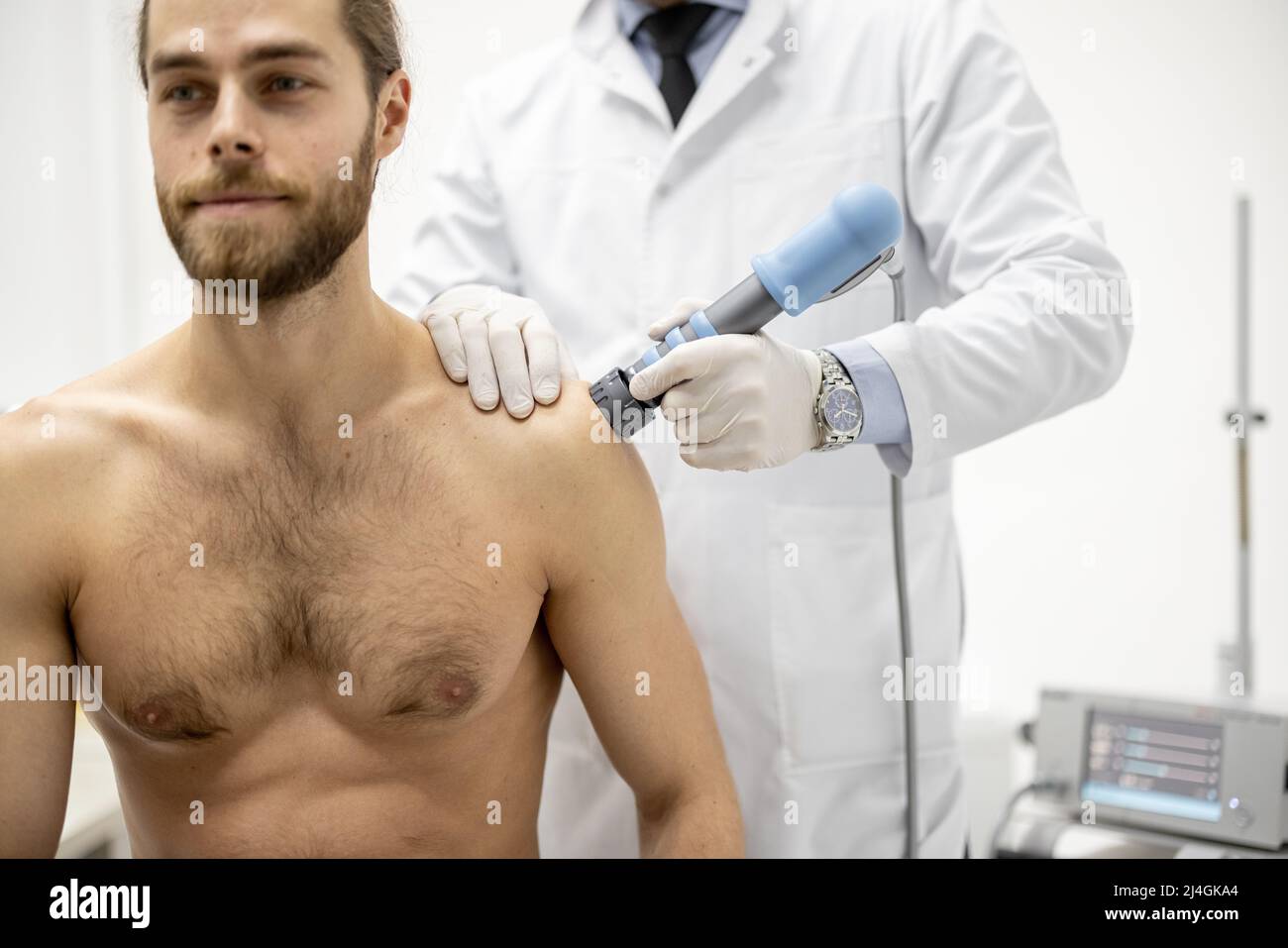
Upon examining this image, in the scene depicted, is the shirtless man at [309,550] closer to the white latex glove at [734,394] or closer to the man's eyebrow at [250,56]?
the man's eyebrow at [250,56]

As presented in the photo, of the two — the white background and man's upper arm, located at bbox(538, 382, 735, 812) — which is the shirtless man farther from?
the white background

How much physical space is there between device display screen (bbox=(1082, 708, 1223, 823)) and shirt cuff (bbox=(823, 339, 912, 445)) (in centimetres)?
96

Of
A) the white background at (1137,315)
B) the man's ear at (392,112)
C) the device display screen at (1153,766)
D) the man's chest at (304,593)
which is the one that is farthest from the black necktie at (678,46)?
the white background at (1137,315)

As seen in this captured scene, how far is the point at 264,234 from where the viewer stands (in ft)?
3.24

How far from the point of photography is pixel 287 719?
109cm

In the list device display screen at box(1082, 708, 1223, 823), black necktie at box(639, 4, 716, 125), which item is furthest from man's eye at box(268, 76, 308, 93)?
device display screen at box(1082, 708, 1223, 823)

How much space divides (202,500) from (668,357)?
0.45 metres

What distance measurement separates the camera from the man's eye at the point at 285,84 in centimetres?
101

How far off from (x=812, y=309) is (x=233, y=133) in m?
0.67

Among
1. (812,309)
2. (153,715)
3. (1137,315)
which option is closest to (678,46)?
(812,309)
